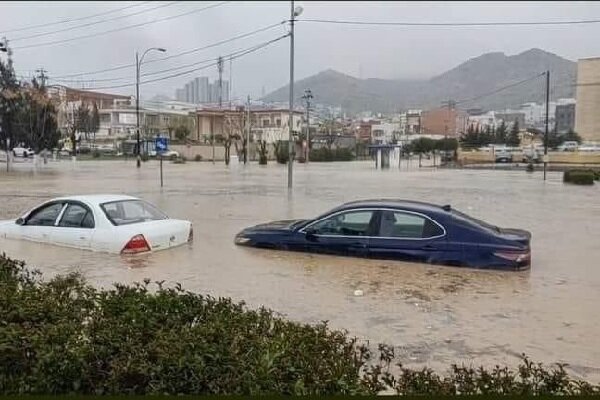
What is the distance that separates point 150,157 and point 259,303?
6820 centimetres

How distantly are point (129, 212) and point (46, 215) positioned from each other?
1646mm

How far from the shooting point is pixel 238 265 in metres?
10.4

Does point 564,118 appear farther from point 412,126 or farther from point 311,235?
point 311,235

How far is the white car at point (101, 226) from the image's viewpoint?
35.2 feet

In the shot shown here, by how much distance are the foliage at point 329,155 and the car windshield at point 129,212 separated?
66.0 m

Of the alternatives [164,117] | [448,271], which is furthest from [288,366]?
[164,117]

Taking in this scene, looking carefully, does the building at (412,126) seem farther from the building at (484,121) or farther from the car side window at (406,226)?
the car side window at (406,226)

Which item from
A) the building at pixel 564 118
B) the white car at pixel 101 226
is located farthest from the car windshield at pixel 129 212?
the building at pixel 564 118

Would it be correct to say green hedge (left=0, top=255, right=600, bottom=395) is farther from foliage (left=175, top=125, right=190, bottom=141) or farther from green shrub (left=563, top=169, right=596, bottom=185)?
foliage (left=175, top=125, right=190, bottom=141)

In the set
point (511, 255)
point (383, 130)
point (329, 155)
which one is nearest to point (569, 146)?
point (329, 155)

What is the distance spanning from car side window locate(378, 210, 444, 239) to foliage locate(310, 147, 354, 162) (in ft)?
220

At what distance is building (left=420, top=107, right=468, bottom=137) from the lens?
342 feet

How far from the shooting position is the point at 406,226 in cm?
1041

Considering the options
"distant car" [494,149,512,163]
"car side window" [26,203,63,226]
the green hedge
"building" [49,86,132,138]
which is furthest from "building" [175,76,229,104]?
the green hedge
